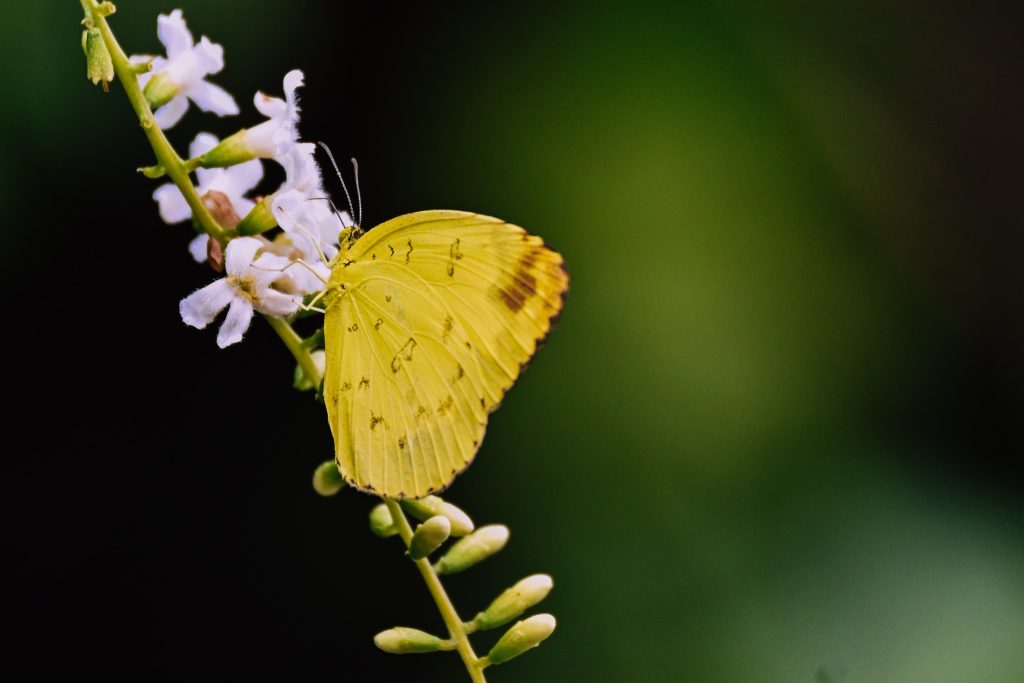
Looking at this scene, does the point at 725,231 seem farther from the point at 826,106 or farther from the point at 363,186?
the point at 363,186

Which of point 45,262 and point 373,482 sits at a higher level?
point 45,262

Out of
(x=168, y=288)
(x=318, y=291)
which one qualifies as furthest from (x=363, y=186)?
(x=318, y=291)

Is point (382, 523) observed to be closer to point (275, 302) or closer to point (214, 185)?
point (275, 302)

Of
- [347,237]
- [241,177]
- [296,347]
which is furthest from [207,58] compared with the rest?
[296,347]

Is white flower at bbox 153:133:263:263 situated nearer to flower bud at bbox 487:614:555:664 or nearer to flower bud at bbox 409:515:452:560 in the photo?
flower bud at bbox 409:515:452:560

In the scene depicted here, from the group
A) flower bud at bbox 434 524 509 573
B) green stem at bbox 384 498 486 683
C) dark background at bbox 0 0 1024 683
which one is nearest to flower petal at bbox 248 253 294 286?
green stem at bbox 384 498 486 683

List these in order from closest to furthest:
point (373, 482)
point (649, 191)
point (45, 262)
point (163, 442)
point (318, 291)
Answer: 1. point (373, 482)
2. point (318, 291)
3. point (45, 262)
4. point (163, 442)
5. point (649, 191)

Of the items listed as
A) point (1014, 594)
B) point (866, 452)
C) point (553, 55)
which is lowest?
point (1014, 594)
